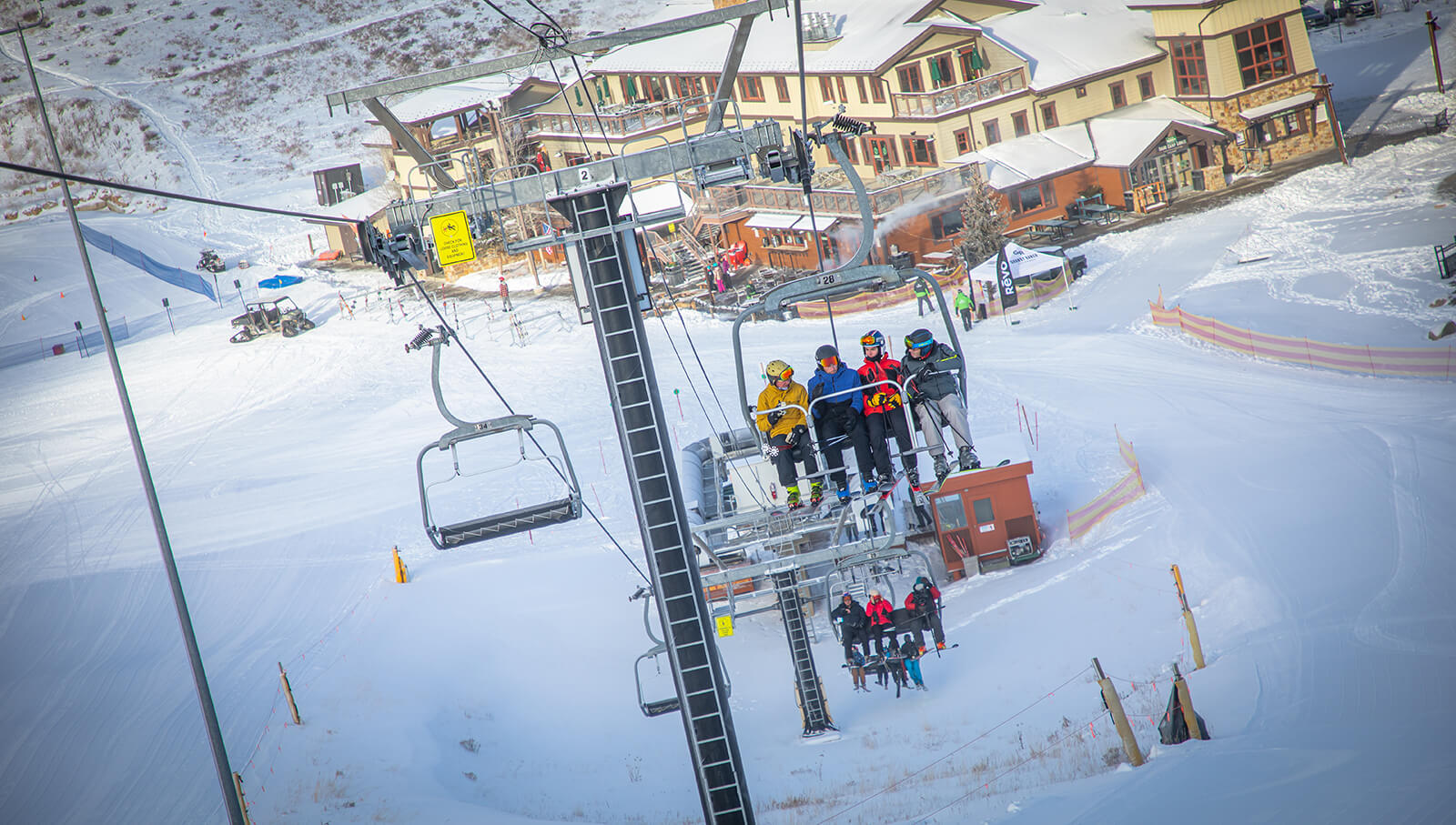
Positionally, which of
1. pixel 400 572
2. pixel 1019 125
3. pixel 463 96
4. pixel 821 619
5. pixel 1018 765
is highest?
pixel 463 96

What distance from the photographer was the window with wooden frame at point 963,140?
32.7 m

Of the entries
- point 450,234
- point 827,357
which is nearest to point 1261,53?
point 827,357

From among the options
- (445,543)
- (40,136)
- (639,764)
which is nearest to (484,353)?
(639,764)

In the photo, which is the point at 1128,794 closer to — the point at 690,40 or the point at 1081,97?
the point at 1081,97

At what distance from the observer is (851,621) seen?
12359 millimetres

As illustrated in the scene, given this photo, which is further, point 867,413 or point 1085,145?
point 1085,145

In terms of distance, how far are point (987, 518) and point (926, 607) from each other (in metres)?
4.40

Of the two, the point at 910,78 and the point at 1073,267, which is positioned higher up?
the point at 910,78

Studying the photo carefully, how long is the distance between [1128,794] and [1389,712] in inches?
105

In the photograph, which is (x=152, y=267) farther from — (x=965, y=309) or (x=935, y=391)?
(x=935, y=391)

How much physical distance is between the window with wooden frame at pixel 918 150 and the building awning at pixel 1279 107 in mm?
8950

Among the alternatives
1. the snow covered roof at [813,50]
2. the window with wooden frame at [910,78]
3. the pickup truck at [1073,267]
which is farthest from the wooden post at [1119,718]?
the window with wooden frame at [910,78]

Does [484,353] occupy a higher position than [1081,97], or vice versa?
[1081,97]

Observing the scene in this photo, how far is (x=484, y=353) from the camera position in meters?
29.7
